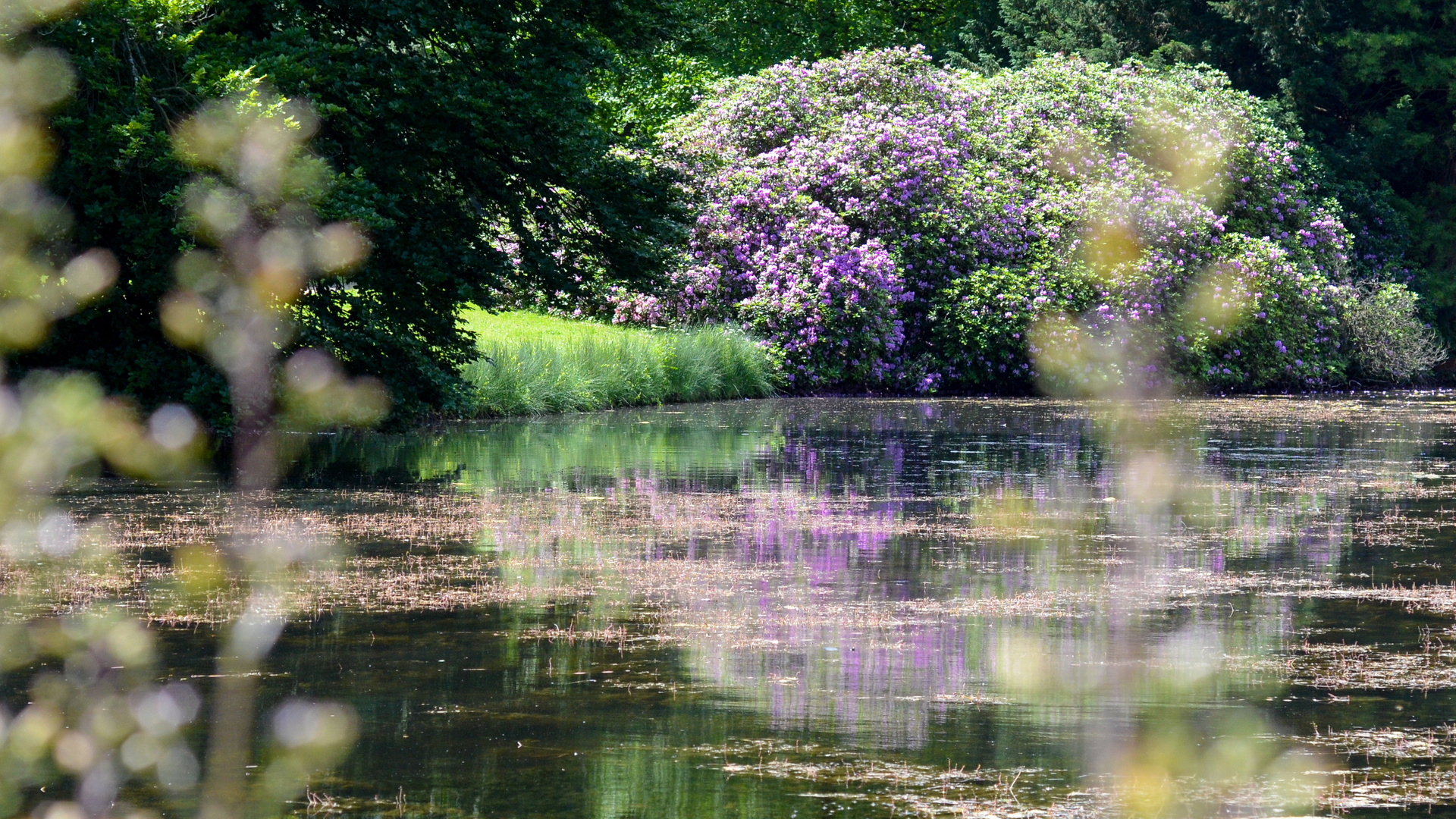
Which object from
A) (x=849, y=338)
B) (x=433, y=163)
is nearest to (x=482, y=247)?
(x=433, y=163)

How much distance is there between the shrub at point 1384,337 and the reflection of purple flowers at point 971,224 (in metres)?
1.24

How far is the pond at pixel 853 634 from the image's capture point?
5340 mm

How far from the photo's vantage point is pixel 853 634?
775cm

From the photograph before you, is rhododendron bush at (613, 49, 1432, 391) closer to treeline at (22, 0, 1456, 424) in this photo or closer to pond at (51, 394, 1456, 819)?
treeline at (22, 0, 1456, 424)

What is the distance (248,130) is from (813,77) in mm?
18927

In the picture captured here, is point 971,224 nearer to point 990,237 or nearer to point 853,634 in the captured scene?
point 990,237

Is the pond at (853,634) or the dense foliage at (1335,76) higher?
the dense foliage at (1335,76)

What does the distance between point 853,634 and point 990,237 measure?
23.9m

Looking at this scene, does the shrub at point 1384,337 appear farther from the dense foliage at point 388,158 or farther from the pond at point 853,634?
the pond at point 853,634

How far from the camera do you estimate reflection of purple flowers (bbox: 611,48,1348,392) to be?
29.4 meters

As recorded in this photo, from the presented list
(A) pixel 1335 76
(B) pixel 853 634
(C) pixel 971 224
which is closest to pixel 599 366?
(C) pixel 971 224

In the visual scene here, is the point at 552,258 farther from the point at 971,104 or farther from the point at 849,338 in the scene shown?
the point at 971,104

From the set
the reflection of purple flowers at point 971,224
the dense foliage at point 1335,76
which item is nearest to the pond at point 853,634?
the reflection of purple flowers at point 971,224

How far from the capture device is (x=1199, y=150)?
33625mm
